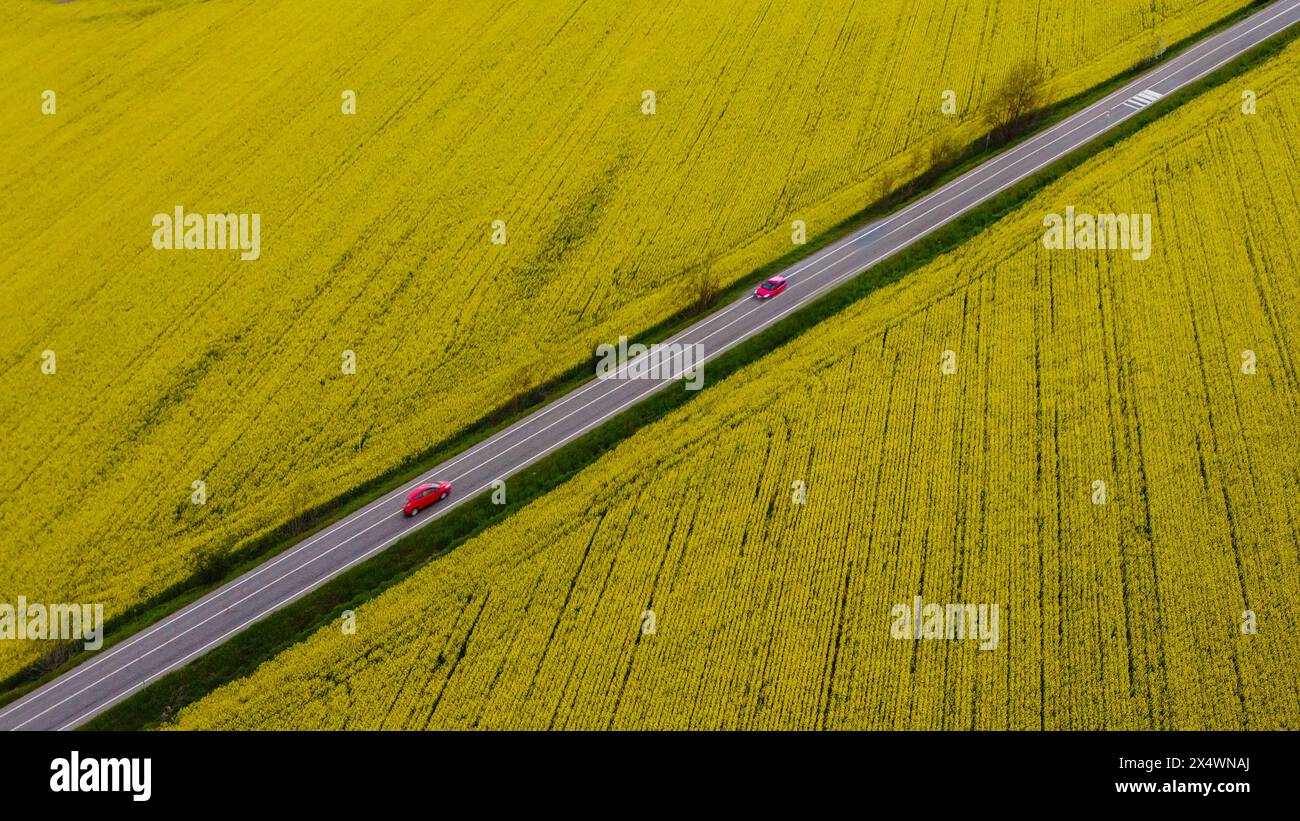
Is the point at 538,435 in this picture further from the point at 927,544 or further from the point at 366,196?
the point at 366,196

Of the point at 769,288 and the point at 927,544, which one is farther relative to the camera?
the point at 769,288

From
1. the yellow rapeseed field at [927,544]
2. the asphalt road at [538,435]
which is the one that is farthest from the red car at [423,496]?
the yellow rapeseed field at [927,544]

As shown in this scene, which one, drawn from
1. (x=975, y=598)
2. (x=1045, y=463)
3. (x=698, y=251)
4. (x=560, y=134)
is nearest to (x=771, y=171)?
(x=698, y=251)

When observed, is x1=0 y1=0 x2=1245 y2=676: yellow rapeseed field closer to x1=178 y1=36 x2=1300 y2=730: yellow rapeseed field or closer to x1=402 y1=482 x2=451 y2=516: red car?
x1=402 y1=482 x2=451 y2=516: red car

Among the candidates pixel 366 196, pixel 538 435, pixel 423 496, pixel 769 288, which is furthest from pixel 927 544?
pixel 366 196

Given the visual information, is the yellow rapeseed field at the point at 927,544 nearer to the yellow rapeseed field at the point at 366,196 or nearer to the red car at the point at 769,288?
the red car at the point at 769,288

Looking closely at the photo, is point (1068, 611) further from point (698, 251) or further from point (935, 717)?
point (698, 251)

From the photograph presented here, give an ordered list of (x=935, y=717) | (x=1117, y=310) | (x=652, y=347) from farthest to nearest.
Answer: (x=652, y=347)
(x=1117, y=310)
(x=935, y=717)
